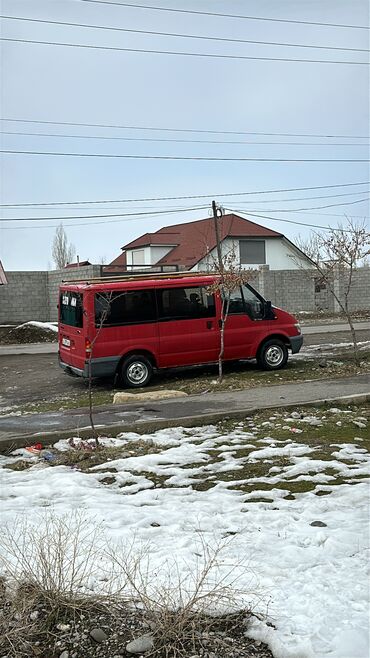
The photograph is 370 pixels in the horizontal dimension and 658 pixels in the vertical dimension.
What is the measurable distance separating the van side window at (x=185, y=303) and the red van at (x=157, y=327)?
0.07 ft

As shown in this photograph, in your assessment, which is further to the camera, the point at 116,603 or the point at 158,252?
the point at 158,252

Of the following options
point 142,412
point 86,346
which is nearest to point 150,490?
point 142,412

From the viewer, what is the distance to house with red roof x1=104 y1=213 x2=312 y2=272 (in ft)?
151

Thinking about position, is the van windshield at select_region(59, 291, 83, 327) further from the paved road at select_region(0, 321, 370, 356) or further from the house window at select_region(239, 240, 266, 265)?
the house window at select_region(239, 240, 266, 265)

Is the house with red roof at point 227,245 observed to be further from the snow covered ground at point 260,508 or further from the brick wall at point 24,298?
the snow covered ground at point 260,508

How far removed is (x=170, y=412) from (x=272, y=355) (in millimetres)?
5134

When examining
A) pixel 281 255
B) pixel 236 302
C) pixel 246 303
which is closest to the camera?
pixel 236 302

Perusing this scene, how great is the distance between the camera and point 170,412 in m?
9.14

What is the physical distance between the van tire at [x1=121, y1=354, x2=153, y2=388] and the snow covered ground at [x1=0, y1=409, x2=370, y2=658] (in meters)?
4.59

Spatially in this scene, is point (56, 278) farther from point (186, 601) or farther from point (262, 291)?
point (186, 601)

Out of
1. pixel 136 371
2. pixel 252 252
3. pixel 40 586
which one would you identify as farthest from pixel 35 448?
pixel 252 252

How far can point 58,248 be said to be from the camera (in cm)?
7044

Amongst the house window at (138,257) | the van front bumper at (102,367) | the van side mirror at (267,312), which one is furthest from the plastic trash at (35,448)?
the house window at (138,257)

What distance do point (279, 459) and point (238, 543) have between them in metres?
2.32
